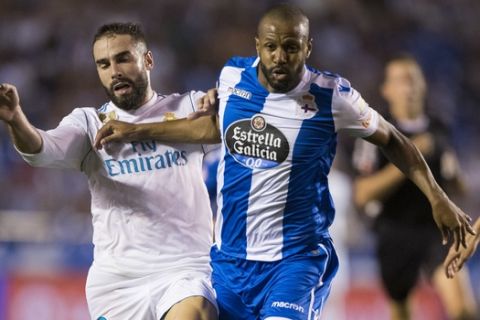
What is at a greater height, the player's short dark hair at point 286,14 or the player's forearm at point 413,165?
the player's short dark hair at point 286,14

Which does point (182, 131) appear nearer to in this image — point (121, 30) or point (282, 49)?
point (121, 30)

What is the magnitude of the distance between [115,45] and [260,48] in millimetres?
792

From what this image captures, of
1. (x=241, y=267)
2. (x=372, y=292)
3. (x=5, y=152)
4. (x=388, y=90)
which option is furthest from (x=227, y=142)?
(x=5, y=152)

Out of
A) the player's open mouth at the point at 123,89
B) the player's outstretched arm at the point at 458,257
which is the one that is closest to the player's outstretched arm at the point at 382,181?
the player's outstretched arm at the point at 458,257

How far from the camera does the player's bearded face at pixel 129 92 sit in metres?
5.47

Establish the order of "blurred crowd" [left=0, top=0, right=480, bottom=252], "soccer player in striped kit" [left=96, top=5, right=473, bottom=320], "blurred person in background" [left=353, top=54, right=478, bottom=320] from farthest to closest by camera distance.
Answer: "blurred crowd" [left=0, top=0, right=480, bottom=252], "blurred person in background" [left=353, top=54, right=478, bottom=320], "soccer player in striped kit" [left=96, top=5, right=473, bottom=320]

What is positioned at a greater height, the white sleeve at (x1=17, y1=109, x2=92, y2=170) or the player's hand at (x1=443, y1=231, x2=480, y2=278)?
the white sleeve at (x1=17, y1=109, x2=92, y2=170)

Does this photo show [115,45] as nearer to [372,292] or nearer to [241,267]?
[241,267]

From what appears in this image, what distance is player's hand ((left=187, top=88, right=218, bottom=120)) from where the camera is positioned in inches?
216

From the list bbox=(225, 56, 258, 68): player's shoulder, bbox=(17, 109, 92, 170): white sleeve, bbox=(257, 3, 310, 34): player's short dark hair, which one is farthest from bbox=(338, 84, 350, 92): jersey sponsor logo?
bbox=(17, 109, 92, 170): white sleeve

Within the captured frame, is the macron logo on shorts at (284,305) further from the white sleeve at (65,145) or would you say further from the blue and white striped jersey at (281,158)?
the white sleeve at (65,145)

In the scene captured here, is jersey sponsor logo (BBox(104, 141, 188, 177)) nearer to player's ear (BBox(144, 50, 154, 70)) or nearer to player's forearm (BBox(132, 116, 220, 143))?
player's forearm (BBox(132, 116, 220, 143))

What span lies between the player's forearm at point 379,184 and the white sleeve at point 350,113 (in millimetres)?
2528

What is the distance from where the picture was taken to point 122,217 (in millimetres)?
5543
